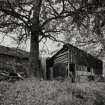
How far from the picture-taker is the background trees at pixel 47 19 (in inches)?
305

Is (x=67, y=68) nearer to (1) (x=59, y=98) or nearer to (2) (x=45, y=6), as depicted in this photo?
(2) (x=45, y=6)

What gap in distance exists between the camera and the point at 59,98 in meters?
6.28

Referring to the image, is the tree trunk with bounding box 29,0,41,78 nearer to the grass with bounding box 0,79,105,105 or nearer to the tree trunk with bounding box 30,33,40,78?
the tree trunk with bounding box 30,33,40,78

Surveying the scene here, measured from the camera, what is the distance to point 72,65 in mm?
19031

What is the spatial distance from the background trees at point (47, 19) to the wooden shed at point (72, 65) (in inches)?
279

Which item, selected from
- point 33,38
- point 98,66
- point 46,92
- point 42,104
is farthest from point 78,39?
point 98,66

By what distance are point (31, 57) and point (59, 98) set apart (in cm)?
451

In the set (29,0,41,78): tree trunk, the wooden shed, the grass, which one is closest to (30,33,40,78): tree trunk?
(29,0,41,78): tree trunk

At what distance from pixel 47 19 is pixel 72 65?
Answer: 1043 centimetres

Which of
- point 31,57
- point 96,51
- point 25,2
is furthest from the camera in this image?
point 96,51

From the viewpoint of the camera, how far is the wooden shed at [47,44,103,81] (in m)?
18.0

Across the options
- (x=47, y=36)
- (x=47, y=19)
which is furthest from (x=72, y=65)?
(x=47, y=19)

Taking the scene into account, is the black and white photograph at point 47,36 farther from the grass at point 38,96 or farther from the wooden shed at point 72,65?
the wooden shed at point 72,65

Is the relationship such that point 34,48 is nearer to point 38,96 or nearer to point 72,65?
point 38,96
